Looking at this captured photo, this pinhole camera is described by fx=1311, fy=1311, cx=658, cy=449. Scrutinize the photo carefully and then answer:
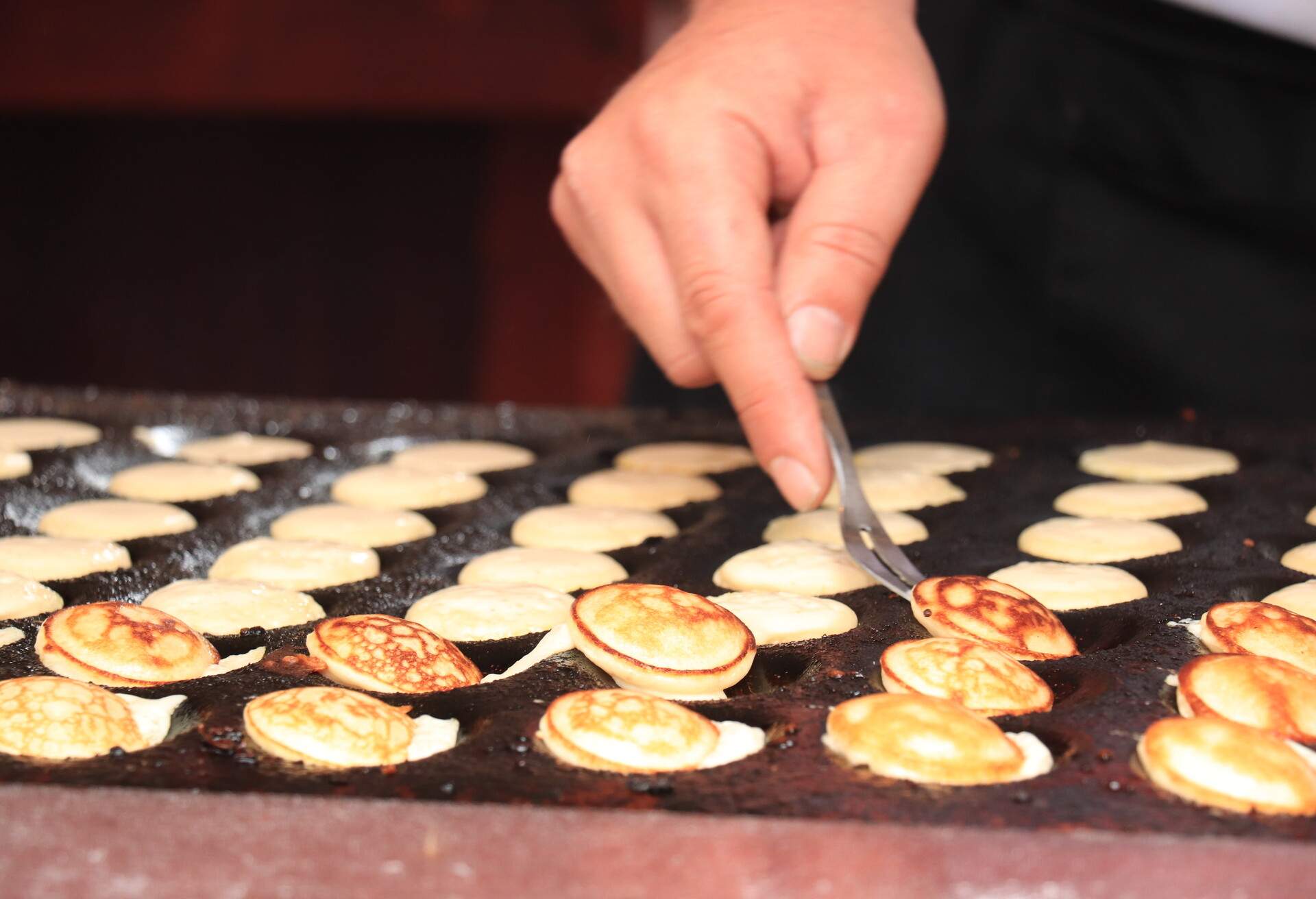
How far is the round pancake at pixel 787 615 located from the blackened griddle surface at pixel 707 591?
0.09ft

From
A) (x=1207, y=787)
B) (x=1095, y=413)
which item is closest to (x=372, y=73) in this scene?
(x=1095, y=413)

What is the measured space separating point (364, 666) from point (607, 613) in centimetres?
24

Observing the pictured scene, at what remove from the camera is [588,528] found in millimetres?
1812

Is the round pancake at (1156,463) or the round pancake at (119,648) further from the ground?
the round pancake at (1156,463)

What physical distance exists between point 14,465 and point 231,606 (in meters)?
0.81

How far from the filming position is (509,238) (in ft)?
17.1

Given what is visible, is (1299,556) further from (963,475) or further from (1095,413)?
(1095,413)

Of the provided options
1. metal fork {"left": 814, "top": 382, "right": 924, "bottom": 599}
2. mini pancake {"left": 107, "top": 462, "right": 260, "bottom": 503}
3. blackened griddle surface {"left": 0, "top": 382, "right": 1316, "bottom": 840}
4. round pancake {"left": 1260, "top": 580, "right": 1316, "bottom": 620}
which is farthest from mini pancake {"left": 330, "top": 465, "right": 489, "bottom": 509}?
round pancake {"left": 1260, "top": 580, "right": 1316, "bottom": 620}

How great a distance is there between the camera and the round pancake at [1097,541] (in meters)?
1.72

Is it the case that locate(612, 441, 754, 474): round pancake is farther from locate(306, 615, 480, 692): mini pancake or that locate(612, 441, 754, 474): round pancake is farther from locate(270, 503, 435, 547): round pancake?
locate(306, 615, 480, 692): mini pancake

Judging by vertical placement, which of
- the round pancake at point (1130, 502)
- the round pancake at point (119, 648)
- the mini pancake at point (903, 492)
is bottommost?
the round pancake at point (119, 648)

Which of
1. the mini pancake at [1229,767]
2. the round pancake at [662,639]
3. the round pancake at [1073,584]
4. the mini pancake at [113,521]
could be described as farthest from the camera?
the mini pancake at [113,521]

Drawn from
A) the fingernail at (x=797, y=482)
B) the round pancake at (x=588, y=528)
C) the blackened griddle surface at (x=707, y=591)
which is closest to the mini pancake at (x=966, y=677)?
the blackened griddle surface at (x=707, y=591)

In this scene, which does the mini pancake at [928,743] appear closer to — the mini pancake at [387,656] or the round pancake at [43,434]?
the mini pancake at [387,656]
